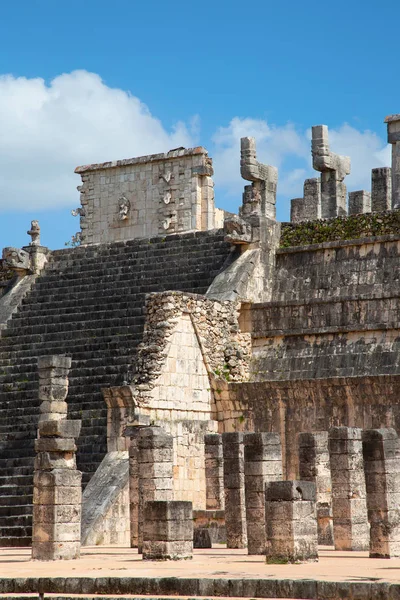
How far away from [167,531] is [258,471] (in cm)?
247

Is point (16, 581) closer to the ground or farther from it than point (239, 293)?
closer to the ground

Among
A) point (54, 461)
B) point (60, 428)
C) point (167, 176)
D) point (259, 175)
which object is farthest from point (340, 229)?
point (54, 461)

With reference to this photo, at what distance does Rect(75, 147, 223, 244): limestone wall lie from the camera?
3434 centimetres

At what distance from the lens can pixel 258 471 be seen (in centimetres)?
2069

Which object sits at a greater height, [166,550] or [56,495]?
[56,495]

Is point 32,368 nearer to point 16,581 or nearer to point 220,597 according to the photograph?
point 16,581

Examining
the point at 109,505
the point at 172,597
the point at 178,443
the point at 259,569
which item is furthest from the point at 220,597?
the point at 178,443

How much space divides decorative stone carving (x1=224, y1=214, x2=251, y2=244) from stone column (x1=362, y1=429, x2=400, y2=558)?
9.91m

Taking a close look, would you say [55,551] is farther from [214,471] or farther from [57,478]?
[214,471]

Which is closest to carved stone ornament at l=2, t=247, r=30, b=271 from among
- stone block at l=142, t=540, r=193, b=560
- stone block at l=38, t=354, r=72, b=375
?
stone block at l=38, t=354, r=72, b=375

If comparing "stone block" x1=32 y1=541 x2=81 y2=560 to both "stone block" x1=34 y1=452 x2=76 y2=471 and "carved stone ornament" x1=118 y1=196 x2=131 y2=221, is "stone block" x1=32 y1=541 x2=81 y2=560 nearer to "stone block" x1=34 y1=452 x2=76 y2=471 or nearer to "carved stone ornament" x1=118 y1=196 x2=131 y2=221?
"stone block" x1=34 y1=452 x2=76 y2=471

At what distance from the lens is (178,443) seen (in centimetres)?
2620

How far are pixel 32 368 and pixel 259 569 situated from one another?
1241 cm

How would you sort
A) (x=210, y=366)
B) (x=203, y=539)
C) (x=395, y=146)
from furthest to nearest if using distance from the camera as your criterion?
(x=395, y=146) < (x=210, y=366) < (x=203, y=539)
